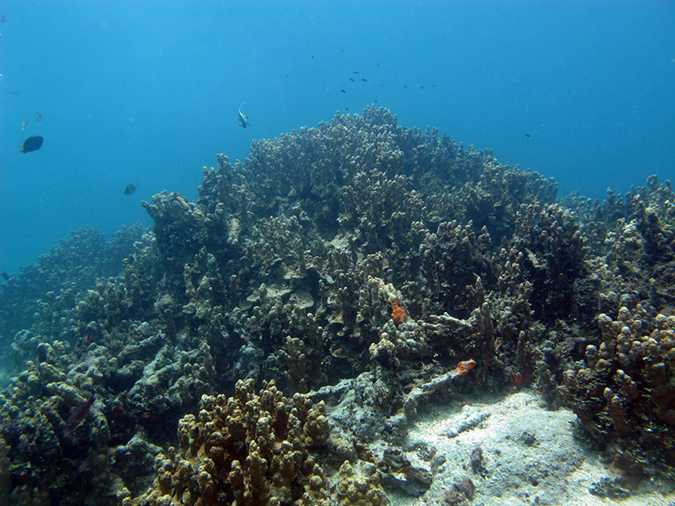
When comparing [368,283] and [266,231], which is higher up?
[266,231]

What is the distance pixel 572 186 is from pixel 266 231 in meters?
61.2

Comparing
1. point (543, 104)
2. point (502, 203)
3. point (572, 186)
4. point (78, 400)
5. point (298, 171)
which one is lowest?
point (78, 400)

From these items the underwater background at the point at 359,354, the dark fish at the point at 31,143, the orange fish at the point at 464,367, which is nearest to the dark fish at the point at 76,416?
the underwater background at the point at 359,354

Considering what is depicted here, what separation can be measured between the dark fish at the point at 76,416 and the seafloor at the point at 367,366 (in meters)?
0.16

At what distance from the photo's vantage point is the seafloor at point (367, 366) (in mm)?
2822

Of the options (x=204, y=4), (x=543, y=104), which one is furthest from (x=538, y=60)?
(x=204, y=4)

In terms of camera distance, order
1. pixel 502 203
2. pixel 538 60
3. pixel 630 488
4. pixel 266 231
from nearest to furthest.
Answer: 1. pixel 630 488
2. pixel 266 231
3. pixel 502 203
4. pixel 538 60

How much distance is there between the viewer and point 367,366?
518 cm

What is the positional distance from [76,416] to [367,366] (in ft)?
13.4

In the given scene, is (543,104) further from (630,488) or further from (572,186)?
(630,488)

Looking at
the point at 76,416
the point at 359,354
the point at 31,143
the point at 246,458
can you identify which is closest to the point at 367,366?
the point at 359,354

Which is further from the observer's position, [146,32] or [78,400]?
[146,32]

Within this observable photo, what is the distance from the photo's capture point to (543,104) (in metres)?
136

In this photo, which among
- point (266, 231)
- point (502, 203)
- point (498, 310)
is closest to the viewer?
point (498, 310)
